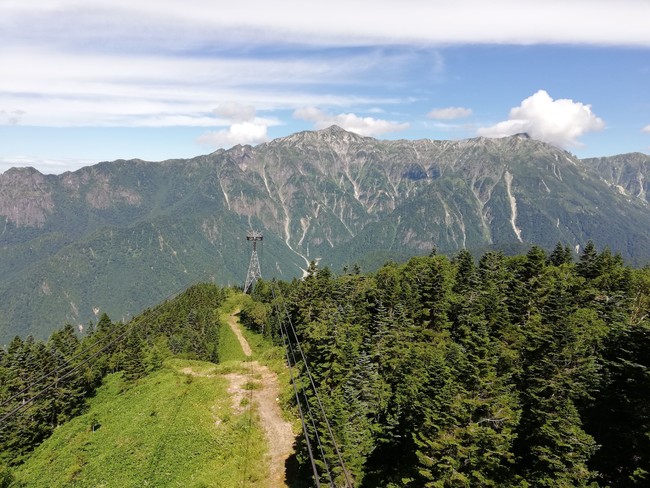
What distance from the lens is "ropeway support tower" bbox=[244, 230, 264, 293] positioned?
435 ft

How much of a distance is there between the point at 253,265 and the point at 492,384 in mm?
121061

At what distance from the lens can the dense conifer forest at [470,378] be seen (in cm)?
2870

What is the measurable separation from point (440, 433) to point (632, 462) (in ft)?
40.5

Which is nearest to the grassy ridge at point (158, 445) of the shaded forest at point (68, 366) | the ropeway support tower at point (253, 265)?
the shaded forest at point (68, 366)

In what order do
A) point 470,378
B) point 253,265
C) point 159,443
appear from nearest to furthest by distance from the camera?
point 470,378, point 159,443, point 253,265

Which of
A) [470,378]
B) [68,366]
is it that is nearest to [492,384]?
[470,378]

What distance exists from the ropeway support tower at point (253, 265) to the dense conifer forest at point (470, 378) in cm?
4838

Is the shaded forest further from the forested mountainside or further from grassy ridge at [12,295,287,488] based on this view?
the forested mountainside

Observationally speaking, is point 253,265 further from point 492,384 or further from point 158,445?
point 492,384

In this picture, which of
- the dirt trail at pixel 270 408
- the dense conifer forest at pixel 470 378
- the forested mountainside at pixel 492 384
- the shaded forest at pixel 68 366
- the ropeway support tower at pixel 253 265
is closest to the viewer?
the forested mountainside at pixel 492 384

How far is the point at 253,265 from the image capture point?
480ft

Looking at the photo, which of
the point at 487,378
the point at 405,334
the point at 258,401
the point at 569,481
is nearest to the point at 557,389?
the point at 487,378

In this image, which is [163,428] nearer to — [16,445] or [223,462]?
[223,462]

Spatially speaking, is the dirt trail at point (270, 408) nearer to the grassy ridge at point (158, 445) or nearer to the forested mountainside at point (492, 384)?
the grassy ridge at point (158, 445)
